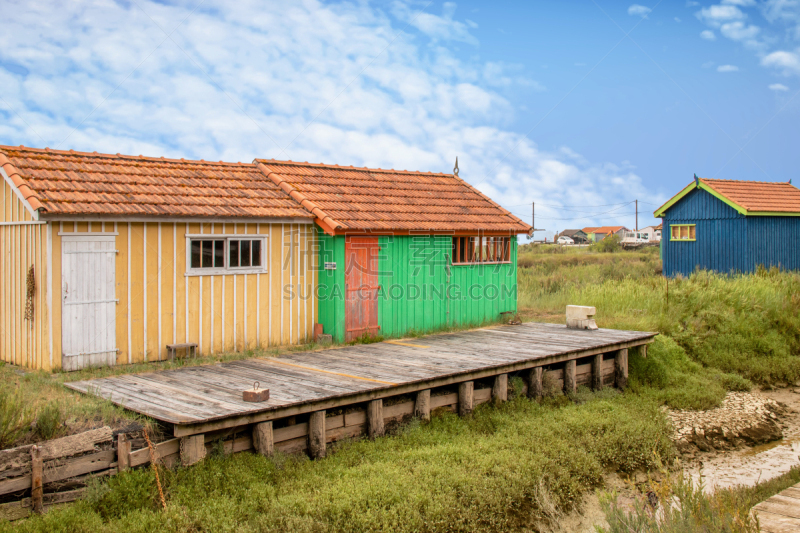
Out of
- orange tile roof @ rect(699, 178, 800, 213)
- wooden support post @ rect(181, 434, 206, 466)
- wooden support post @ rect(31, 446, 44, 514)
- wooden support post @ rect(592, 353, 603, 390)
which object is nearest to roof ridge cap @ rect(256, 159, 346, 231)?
wooden support post @ rect(592, 353, 603, 390)

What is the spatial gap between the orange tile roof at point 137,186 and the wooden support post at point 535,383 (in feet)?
17.2

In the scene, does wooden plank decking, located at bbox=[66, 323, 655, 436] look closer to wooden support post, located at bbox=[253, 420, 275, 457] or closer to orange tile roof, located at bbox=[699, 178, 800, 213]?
wooden support post, located at bbox=[253, 420, 275, 457]

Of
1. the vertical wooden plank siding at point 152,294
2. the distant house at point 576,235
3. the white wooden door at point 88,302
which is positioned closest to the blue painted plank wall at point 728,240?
the vertical wooden plank siding at point 152,294

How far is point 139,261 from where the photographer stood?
1088cm

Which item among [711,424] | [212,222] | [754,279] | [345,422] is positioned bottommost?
[711,424]

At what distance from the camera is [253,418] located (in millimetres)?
7574

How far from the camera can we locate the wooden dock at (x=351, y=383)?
7.74m

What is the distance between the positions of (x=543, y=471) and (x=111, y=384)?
235 inches

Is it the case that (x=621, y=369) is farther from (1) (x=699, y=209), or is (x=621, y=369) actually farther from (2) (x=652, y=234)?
(2) (x=652, y=234)

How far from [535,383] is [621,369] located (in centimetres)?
291

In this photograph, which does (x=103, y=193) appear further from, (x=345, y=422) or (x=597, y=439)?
(x=597, y=439)

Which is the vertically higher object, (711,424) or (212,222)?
(212,222)

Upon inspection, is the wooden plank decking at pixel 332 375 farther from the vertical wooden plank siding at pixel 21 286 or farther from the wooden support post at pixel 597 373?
→ the vertical wooden plank siding at pixel 21 286

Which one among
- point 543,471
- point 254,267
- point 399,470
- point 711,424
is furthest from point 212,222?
point 711,424
